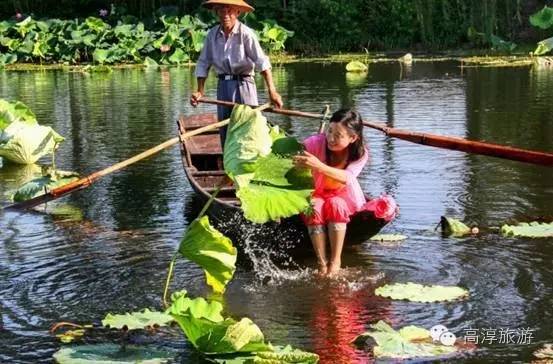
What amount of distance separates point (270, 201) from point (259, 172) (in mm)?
151

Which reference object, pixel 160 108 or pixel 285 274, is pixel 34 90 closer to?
pixel 160 108

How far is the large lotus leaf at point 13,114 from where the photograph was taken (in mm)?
9195

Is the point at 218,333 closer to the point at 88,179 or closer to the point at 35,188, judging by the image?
the point at 88,179

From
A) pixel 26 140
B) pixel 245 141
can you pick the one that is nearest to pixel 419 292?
pixel 245 141

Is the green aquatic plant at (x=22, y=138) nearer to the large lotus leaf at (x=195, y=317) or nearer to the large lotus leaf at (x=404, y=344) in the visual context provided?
the large lotus leaf at (x=195, y=317)

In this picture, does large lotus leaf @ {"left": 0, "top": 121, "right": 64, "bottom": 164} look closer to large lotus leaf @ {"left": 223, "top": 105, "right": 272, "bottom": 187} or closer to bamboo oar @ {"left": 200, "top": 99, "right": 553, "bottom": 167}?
large lotus leaf @ {"left": 223, "top": 105, "right": 272, "bottom": 187}

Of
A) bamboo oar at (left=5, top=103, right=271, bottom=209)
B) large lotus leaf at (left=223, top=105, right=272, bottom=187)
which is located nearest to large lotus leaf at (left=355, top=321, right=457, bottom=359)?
large lotus leaf at (left=223, top=105, right=272, bottom=187)

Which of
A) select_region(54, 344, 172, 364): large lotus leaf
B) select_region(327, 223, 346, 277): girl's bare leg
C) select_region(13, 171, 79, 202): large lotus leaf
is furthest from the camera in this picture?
select_region(13, 171, 79, 202): large lotus leaf

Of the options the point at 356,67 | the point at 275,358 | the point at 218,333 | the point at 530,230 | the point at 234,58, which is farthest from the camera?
the point at 356,67

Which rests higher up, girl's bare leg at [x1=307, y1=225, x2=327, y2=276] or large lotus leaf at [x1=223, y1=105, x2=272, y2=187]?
large lotus leaf at [x1=223, y1=105, x2=272, y2=187]

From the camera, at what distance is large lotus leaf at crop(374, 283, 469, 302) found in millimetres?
5012

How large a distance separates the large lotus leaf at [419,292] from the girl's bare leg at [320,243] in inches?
17.4

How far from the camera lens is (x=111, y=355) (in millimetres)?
4230

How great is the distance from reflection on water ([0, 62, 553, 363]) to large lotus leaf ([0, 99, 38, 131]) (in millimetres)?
447
